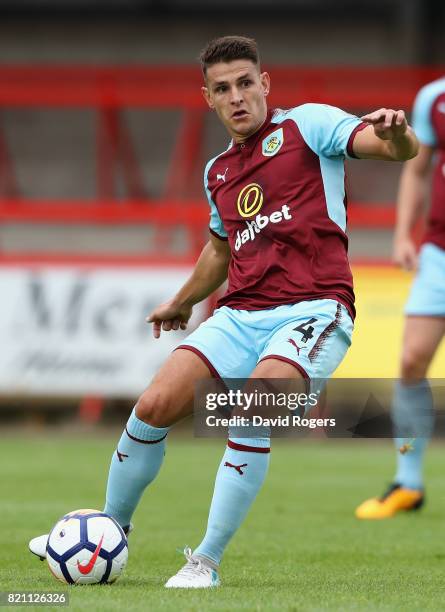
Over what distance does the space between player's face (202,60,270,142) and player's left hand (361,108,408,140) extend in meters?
0.65

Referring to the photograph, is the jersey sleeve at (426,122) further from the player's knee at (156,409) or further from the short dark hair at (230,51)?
the player's knee at (156,409)

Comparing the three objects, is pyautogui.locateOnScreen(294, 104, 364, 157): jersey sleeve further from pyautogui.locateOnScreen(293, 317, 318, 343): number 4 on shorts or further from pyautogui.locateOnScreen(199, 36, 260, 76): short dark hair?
pyautogui.locateOnScreen(293, 317, 318, 343): number 4 on shorts

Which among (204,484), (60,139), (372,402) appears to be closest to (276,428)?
(372,402)

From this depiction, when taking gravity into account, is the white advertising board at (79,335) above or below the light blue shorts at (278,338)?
below

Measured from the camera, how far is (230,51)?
495cm

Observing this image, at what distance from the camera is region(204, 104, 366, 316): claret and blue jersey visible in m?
4.92

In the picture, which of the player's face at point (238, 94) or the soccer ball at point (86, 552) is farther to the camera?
the player's face at point (238, 94)

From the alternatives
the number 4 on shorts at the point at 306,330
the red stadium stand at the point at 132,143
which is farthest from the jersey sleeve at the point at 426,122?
the red stadium stand at the point at 132,143

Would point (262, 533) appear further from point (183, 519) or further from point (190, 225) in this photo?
point (190, 225)

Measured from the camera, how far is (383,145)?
4559 millimetres

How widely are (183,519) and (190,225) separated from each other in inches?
274

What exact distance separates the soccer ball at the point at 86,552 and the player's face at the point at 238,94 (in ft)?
5.16

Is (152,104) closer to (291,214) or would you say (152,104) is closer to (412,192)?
(412,192)

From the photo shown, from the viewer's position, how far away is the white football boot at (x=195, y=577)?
461 centimetres
